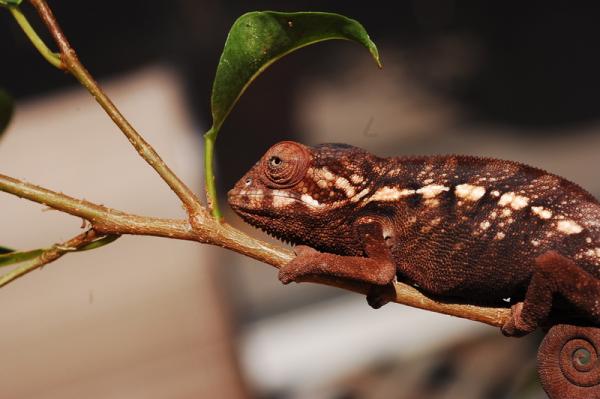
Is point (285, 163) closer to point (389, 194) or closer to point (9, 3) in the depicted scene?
point (389, 194)

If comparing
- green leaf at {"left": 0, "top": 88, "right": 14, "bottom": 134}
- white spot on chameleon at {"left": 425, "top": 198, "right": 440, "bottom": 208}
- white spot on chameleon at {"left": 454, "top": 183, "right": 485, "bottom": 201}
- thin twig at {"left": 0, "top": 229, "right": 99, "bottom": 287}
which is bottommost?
white spot on chameleon at {"left": 425, "top": 198, "right": 440, "bottom": 208}

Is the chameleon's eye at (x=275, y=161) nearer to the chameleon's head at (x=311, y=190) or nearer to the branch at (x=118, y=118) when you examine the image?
the chameleon's head at (x=311, y=190)

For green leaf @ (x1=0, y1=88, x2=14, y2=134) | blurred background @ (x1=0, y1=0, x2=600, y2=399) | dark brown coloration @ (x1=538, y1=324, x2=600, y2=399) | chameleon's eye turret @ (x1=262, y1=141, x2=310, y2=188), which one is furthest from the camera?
blurred background @ (x1=0, y1=0, x2=600, y2=399)

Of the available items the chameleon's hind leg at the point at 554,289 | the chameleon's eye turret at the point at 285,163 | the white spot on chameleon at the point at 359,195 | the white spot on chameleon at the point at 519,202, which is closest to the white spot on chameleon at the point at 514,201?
the white spot on chameleon at the point at 519,202

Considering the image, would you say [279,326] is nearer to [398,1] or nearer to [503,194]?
[398,1]

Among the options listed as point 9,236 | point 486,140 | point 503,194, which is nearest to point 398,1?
point 486,140

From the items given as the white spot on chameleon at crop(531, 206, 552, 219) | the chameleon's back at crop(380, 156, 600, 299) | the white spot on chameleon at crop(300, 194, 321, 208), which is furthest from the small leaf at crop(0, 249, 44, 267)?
the white spot on chameleon at crop(531, 206, 552, 219)

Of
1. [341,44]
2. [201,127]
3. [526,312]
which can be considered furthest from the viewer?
[341,44]

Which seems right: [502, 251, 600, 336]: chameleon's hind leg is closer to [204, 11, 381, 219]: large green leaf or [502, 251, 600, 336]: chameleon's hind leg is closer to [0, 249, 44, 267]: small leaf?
[204, 11, 381, 219]: large green leaf
